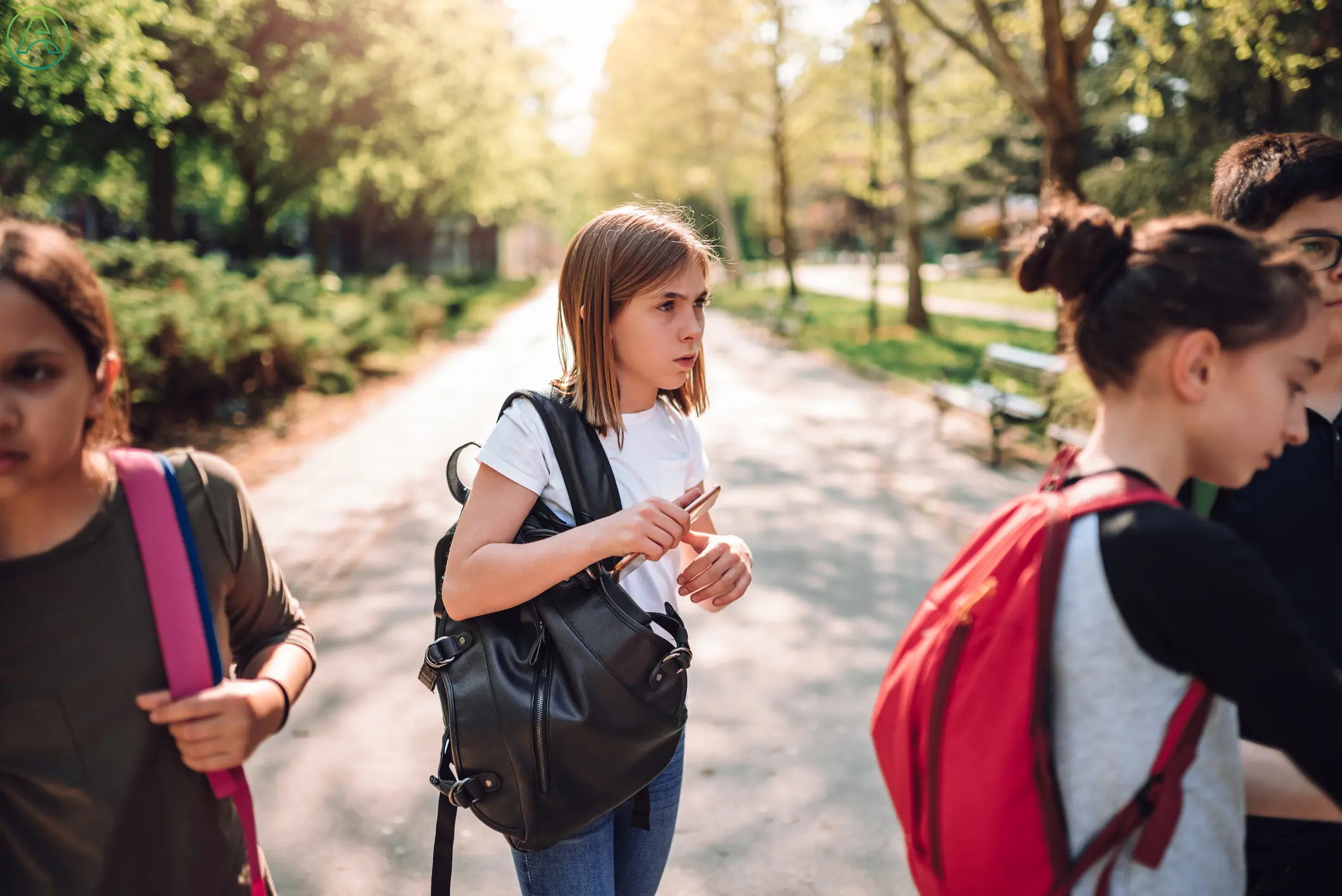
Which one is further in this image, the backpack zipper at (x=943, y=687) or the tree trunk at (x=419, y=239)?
the tree trunk at (x=419, y=239)

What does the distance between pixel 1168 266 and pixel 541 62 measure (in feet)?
120

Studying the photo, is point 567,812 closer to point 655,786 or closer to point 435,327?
point 655,786

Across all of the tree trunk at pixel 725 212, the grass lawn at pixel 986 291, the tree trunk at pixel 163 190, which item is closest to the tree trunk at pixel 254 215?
the tree trunk at pixel 163 190

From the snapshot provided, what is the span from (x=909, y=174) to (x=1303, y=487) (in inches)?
783

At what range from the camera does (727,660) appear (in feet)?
16.9

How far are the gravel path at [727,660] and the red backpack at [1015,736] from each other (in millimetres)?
2196

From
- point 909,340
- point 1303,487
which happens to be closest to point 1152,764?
point 1303,487

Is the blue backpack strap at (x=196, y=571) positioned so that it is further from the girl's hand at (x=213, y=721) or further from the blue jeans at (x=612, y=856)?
the blue jeans at (x=612, y=856)

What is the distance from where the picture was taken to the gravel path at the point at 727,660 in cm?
348

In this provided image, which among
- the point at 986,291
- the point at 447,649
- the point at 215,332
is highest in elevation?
the point at 447,649

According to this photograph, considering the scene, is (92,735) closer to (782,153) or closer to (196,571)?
(196,571)

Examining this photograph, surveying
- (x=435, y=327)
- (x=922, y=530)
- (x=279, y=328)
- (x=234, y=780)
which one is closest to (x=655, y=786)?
(x=234, y=780)

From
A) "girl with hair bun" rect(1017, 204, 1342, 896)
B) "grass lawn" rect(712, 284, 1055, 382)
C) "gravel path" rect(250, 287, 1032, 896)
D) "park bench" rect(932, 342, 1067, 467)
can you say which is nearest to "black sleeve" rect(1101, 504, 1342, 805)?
"girl with hair bun" rect(1017, 204, 1342, 896)

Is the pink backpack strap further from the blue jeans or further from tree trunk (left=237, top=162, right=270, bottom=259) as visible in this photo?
tree trunk (left=237, top=162, right=270, bottom=259)
